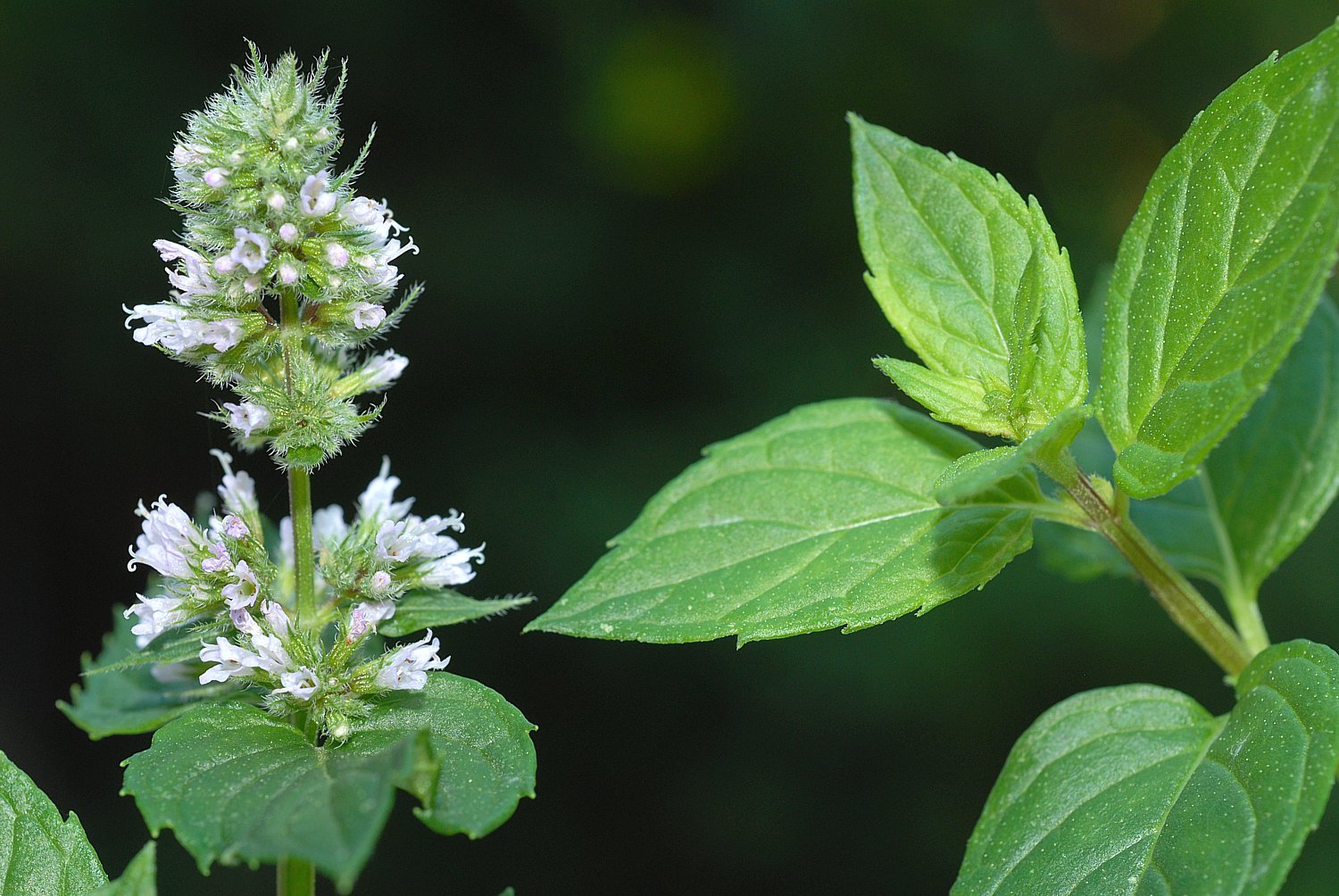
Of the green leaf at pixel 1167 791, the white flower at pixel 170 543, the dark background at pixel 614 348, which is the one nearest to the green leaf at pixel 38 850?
the white flower at pixel 170 543

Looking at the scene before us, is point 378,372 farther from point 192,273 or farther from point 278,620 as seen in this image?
point 278,620

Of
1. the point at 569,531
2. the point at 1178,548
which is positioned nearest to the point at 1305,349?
the point at 1178,548

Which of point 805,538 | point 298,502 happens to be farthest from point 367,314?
point 805,538

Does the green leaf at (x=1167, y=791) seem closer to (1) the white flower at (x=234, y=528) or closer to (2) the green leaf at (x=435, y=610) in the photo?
(2) the green leaf at (x=435, y=610)

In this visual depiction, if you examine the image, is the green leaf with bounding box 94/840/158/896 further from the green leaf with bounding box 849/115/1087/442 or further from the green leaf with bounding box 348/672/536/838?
the green leaf with bounding box 849/115/1087/442

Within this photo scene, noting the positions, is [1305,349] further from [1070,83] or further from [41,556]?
[41,556]

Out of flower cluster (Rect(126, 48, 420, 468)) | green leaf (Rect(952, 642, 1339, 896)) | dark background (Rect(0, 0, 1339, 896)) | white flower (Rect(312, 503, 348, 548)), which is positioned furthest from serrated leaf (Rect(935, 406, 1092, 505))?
dark background (Rect(0, 0, 1339, 896))
